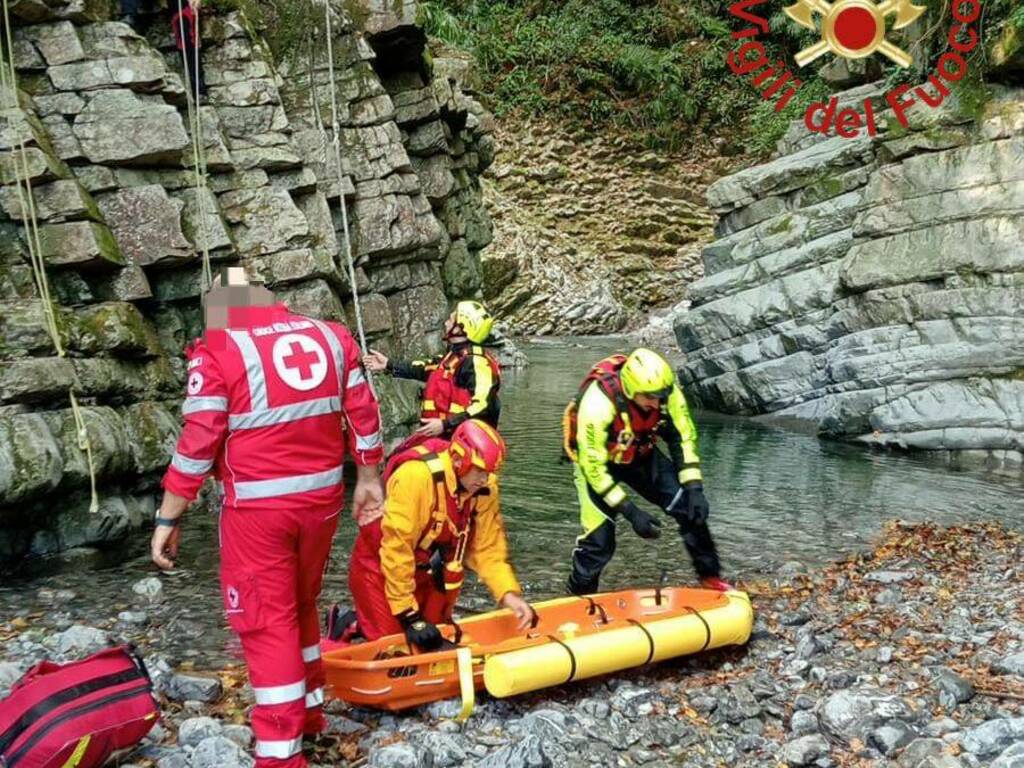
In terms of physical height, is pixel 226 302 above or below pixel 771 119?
below

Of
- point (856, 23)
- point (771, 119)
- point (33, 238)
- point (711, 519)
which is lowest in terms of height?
point (711, 519)

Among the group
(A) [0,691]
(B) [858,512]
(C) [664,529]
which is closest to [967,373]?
(B) [858,512]

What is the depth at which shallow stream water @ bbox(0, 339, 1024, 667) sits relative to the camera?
7023mm

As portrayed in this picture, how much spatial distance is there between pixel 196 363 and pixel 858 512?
8.46m

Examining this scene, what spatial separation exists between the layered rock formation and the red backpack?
2833cm

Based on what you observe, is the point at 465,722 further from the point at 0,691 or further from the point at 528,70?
the point at 528,70

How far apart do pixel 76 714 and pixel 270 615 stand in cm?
89

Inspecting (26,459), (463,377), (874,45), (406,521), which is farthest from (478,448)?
(874,45)

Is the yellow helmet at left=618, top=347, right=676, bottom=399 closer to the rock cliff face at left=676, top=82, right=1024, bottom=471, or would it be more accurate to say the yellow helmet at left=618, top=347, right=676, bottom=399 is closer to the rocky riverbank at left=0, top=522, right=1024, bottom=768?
the rocky riverbank at left=0, top=522, right=1024, bottom=768

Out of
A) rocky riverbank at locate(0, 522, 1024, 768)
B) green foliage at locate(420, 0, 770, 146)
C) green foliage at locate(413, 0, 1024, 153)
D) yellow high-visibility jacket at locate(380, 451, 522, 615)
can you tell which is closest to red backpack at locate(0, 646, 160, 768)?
rocky riverbank at locate(0, 522, 1024, 768)

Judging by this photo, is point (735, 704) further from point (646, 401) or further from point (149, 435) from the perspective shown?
point (149, 435)

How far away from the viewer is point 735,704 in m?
5.10

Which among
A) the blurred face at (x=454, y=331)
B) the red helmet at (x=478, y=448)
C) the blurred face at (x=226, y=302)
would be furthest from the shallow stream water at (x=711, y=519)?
the blurred face at (x=226, y=302)

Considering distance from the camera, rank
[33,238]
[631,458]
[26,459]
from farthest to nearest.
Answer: [33,238]
[26,459]
[631,458]
